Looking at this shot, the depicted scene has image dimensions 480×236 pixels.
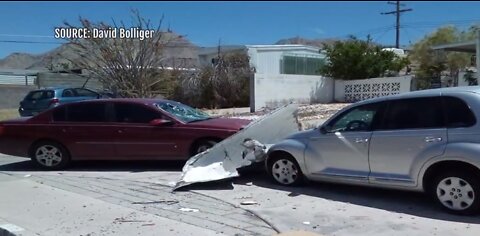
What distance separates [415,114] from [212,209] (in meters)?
2.83

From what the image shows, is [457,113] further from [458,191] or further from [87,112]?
[87,112]

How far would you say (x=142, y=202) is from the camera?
6.77m

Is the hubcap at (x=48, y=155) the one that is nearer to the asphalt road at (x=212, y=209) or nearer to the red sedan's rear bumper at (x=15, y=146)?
the red sedan's rear bumper at (x=15, y=146)

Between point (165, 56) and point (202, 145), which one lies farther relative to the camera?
point (165, 56)

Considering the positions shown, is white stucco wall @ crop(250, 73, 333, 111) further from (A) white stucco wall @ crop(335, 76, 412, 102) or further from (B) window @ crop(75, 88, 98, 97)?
(B) window @ crop(75, 88, 98, 97)

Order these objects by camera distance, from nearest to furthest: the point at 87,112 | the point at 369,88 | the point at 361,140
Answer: the point at 361,140 → the point at 87,112 → the point at 369,88

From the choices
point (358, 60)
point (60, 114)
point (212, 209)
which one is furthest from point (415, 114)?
point (358, 60)

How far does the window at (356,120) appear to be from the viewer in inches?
255

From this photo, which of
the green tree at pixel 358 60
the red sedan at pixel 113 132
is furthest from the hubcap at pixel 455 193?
the green tree at pixel 358 60

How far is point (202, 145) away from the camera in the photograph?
891 centimetres

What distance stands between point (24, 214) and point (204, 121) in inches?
154

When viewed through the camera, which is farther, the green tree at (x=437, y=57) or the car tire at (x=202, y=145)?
the green tree at (x=437, y=57)

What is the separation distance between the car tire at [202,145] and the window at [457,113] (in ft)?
14.2

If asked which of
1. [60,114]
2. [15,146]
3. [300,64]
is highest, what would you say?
[300,64]
